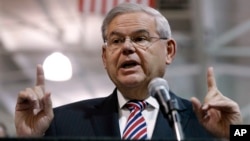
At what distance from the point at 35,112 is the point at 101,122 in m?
0.28

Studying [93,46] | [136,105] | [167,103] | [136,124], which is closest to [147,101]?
[136,105]

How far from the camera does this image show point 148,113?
9.58ft

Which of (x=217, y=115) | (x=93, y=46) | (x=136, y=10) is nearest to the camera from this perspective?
(x=217, y=115)

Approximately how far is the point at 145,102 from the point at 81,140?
0.87 metres

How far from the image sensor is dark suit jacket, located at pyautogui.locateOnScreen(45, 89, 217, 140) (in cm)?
284

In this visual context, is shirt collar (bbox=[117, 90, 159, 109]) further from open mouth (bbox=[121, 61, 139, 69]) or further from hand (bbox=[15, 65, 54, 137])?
hand (bbox=[15, 65, 54, 137])

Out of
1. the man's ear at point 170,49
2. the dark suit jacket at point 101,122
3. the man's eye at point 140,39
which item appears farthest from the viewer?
the man's ear at point 170,49

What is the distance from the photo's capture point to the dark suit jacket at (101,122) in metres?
2.84

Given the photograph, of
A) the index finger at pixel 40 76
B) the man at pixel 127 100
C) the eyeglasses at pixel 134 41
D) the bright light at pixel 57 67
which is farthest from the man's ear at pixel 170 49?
the bright light at pixel 57 67

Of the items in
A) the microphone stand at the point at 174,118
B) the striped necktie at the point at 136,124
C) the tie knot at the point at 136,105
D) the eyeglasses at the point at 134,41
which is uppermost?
the eyeglasses at the point at 134,41

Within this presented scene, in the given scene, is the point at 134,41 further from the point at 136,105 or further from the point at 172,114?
the point at 172,114

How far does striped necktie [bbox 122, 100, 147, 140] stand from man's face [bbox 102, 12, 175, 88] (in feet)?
0.29

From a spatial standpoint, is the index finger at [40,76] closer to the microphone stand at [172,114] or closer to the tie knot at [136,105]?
the tie knot at [136,105]

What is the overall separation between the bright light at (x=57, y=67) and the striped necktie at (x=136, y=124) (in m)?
9.29
